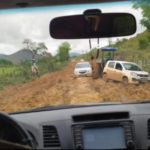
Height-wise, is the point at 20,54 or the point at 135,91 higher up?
the point at 20,54

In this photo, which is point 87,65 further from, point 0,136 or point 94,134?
point 0,136

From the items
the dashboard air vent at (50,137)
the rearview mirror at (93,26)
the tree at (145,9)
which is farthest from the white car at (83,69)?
the dashboard air vent at (50,137)

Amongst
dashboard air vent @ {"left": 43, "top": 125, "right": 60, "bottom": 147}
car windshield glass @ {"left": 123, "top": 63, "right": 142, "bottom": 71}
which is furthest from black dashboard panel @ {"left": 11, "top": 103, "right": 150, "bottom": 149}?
car windshield glass @ {"left": 123, "top": 63, "right": 142, "bottom": 71}

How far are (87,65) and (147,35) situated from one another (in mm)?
910

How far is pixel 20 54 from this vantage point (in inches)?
244

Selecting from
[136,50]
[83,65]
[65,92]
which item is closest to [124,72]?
[136,50]

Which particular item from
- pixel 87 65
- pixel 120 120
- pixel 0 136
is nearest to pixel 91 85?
A: pixel 87 65

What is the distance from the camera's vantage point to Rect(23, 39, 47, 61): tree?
20.2 feet

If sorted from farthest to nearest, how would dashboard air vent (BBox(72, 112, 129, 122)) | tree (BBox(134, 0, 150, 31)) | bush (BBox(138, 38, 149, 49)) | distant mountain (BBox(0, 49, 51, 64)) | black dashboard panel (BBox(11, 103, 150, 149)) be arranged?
bush (BBox(138, 38, 149, 49)), tree (BBox(134, 0, 150, 31)), distant mountain (BBox(0, 49, 51, 64)), dashboard air vent (BBox(72, 112, 129, 122)), black dashboard panel (BBox(11, 103, 150, 149))

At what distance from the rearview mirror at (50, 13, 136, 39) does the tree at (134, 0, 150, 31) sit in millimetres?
244

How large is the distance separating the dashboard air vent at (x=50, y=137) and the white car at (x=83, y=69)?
96cm

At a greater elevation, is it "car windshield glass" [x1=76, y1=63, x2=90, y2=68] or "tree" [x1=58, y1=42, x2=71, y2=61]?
A: "tree" [x1=58, y1=42, x2=71, y2=61]

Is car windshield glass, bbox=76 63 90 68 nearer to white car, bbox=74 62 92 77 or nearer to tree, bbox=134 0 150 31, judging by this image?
white car, bbox=74 62 92 77

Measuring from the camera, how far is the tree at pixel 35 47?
615 cm
